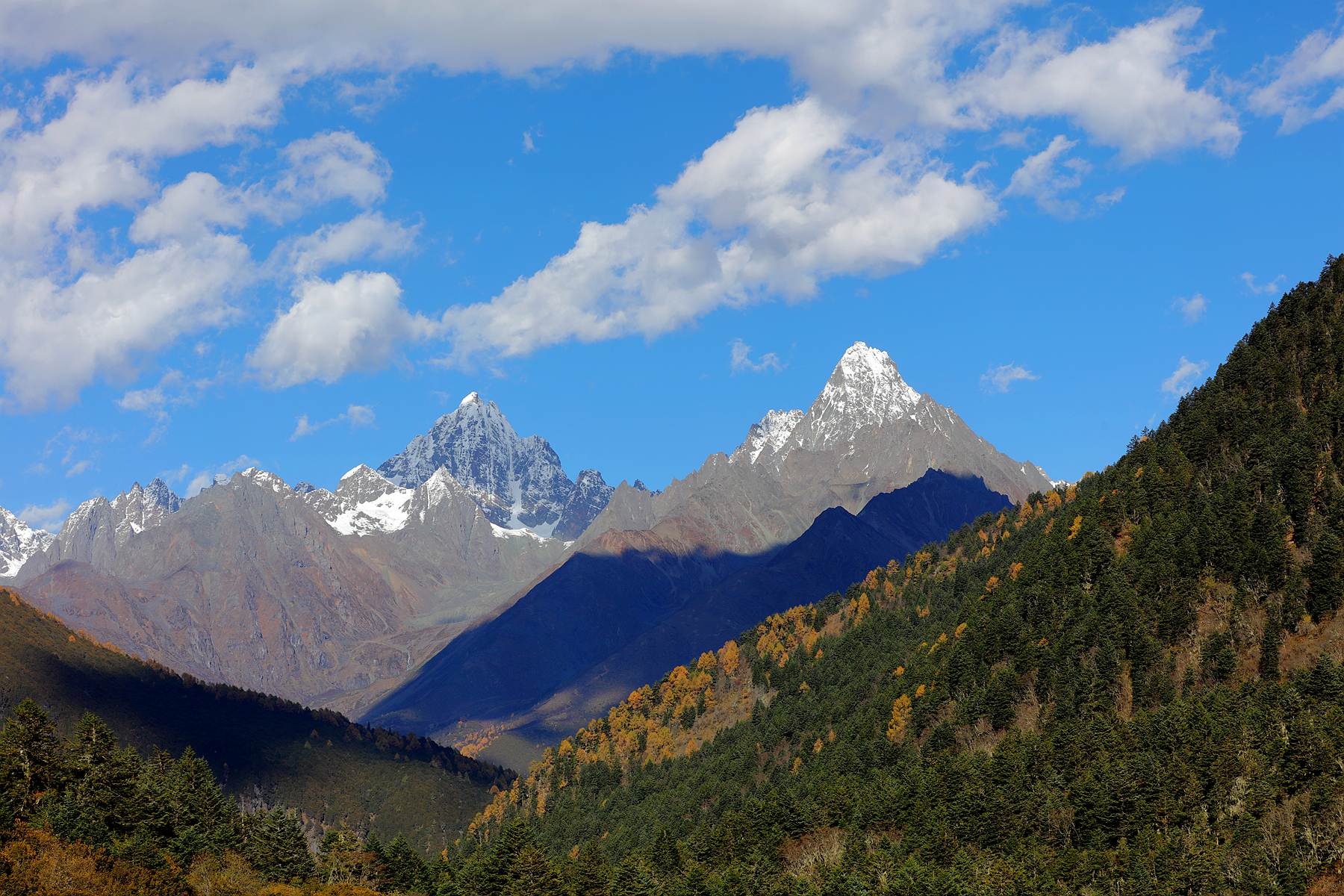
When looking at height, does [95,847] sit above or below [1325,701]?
above

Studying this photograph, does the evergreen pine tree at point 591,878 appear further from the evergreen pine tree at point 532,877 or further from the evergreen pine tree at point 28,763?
the evergreen pine tree at point 28,763

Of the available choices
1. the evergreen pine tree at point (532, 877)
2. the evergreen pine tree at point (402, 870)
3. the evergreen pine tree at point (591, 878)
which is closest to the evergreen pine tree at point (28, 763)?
the evergreen pine tree at point (402, 870)

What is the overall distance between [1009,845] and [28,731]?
409ft

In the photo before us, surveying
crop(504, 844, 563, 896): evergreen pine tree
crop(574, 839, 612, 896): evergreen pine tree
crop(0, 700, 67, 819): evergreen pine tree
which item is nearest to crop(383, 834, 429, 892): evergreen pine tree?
crop(504, 844, 563, 896): evergreen pine tree

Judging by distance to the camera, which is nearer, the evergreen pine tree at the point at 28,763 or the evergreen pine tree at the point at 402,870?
the evergreen pine tree at the point at 28,763

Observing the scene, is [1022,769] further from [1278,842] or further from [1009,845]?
[1278,842]

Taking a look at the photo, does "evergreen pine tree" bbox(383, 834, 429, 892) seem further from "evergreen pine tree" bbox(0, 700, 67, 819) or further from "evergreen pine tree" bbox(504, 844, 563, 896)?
"evergreen pine tree" bbox(0, 700, 67, 819)

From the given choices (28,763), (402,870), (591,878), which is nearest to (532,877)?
(591,878)

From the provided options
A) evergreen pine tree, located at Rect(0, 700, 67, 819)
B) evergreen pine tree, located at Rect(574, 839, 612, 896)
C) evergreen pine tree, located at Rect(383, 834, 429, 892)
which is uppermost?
evergreen pine tree, located at Rect(0, 700, 67, 819)

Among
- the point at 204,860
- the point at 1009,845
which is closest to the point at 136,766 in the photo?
the point at 204,860

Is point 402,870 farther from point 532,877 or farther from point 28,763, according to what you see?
point 28,763

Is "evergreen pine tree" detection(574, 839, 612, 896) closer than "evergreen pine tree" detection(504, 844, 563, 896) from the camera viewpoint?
No

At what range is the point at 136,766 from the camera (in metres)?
152

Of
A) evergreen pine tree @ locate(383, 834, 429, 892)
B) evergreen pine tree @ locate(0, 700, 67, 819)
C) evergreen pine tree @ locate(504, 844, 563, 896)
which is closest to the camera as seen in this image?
evergreen pine tree @ locate(0, 700, 67, 819)
